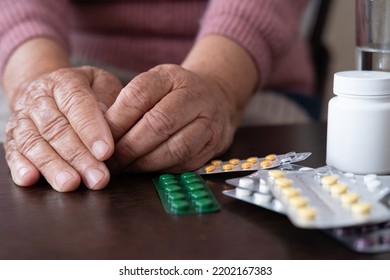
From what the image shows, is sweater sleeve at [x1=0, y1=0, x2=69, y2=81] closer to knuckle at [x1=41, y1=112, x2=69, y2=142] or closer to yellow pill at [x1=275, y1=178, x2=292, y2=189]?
knuckle at [x1=41, y1=112, x2=69, y2=142]

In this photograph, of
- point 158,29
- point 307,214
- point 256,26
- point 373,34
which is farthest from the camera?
point 158,29

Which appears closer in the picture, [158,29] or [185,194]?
[185,194]

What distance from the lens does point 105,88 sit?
23.3 inches

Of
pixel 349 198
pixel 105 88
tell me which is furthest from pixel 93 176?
pixel 349 198

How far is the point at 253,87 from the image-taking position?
771 mm

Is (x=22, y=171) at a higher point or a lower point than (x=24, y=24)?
lower

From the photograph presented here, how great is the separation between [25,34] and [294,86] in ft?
1.84

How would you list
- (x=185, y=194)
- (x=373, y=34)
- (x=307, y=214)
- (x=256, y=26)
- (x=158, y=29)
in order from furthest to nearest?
(x=158, y=29), (x=256, y=26), (x=373, y=34), (x=185, y=194), (x=307, y=214)

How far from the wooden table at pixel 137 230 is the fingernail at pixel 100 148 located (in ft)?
0.11

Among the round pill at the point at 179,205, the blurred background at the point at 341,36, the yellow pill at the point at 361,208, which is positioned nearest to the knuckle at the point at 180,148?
the round pill at the point at 179,205

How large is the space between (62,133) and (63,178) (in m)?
0.05

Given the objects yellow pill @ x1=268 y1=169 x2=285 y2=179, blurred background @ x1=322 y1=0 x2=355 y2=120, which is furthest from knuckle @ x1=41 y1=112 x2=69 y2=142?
blurred background @ x1=322 y1=0 x2=355 y2=120

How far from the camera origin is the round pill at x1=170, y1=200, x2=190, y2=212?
0.42 meters

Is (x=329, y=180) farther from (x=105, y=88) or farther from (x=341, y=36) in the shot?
(x=341, y=36)
